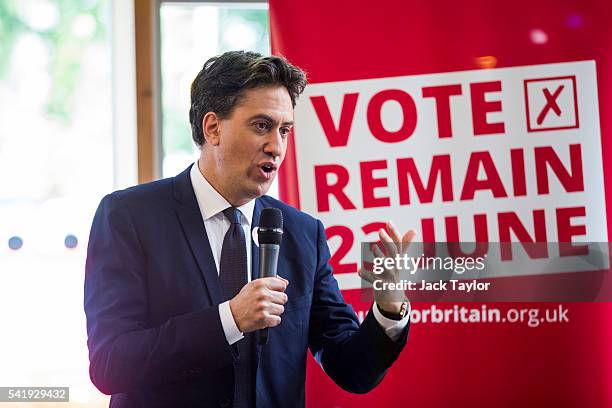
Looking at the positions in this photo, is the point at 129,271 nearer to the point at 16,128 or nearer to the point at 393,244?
the point at 393,244

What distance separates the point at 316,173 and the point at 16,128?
146 centimetres

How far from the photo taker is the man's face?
1977 mm

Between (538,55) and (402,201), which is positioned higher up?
(538,55)

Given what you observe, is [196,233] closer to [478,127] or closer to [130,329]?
[130,329]

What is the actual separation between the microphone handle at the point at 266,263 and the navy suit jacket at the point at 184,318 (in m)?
0.10

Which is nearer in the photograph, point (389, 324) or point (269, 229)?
point (269, 229)

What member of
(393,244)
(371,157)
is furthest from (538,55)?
(393,244)

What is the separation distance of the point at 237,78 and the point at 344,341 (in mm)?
829

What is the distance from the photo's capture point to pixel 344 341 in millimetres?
2080

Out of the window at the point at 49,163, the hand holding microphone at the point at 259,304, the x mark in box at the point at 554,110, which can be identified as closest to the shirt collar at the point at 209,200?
the hand holding microphone at the point at 259,304

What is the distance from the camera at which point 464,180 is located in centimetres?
314

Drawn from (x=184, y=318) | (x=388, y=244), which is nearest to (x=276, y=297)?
(x=184, y=318)

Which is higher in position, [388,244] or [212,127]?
[212,127]

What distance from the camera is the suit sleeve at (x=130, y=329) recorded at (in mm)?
1706
